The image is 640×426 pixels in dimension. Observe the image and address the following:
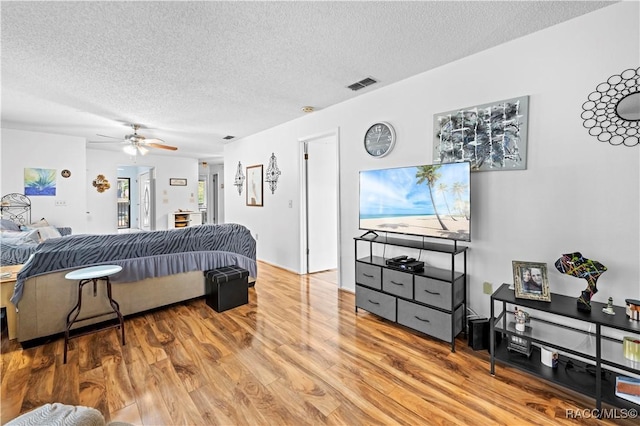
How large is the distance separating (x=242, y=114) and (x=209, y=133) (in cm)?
154

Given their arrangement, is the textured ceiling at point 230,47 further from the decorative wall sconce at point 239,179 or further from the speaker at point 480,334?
the speaker at point 480,334

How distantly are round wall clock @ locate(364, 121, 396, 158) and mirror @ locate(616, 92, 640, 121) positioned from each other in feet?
5.73

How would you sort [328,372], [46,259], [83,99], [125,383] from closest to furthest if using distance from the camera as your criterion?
[125,383], [328,372], [46,259], [83,99]

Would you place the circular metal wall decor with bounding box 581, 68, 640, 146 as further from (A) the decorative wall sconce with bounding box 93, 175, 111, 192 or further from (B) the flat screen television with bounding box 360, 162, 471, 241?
(A) the decorative wall sconce with bounding box 93, 175, 111, 192

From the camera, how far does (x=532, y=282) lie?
2.01 metres

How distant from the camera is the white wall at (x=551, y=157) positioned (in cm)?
190

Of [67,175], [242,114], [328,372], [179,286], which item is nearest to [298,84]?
[242,114]

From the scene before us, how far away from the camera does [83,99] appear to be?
3.54 metres

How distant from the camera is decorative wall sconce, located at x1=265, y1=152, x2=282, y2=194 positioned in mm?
4984

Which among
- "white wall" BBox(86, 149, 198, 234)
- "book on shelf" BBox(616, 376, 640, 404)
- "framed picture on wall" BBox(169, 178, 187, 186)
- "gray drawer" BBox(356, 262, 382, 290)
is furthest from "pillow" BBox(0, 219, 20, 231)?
"book on shelf" BBox(616, 376, 640, 404)

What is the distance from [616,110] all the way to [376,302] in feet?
7.72

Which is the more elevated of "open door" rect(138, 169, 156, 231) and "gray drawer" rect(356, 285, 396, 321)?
"open door" rect(138, 169, 156, 231)

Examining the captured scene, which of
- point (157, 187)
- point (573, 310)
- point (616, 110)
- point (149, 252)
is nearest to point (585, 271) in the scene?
point (573, 310)

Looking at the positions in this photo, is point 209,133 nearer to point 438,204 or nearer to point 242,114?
point 242,114
